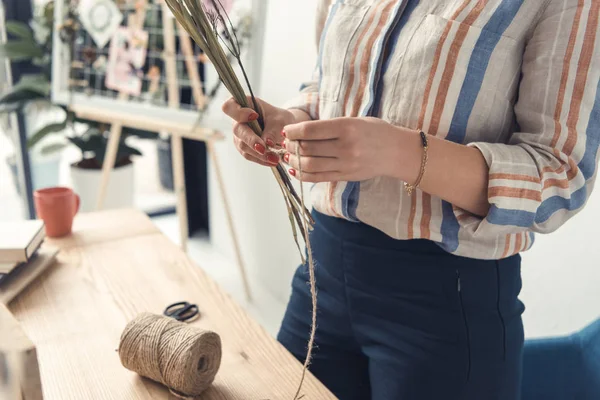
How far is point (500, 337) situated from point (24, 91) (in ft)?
8.35

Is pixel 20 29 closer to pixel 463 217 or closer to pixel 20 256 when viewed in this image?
pixel 20 256

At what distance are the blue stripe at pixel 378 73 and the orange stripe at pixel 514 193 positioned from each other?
203 mm

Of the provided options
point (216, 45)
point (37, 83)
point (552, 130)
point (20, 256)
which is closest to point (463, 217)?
point (552, 130)

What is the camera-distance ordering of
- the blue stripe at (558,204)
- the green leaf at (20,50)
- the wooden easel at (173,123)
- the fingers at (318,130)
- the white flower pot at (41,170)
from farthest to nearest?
the white flower pot at (41,170) < the green leaf at (20,50) < the wooden easel at (173,123) < the blue stripe at (558,204) < the fingers at (318,130)

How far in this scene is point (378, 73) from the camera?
0.87 m

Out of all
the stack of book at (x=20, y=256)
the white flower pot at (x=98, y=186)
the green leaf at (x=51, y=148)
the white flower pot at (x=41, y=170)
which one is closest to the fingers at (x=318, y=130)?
the stack of book at (x=20, y=256)

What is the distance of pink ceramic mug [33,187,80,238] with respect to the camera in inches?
50.8

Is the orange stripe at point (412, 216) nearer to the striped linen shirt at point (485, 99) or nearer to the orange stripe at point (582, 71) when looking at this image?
the striped linen shirt at point (485, 99)

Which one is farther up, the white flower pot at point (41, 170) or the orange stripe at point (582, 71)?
the orange stripe at point (582, 71)

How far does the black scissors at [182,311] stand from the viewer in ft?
3.25

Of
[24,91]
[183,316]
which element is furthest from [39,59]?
[183,316]

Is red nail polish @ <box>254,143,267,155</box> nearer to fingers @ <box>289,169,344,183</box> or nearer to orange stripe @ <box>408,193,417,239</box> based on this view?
fingers @ <box>289,169,344,183</box>

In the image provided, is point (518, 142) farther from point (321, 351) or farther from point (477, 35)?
point (321, 351)

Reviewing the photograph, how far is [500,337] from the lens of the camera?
85 centimetres
